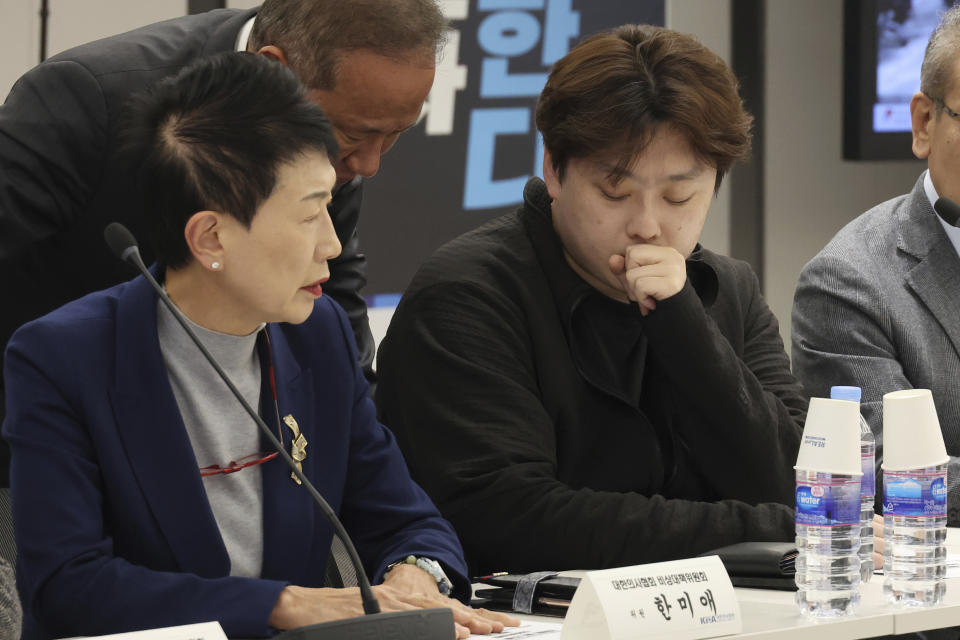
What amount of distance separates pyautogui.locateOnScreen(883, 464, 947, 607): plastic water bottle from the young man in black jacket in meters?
0.23

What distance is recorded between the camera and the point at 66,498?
143 centimetres

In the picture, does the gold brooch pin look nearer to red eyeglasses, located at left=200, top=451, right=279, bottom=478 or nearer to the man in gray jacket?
red eyeglasses, located at left=200, top=451, right=279, bottom=478

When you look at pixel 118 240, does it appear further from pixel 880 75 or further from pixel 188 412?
pixel 880 75

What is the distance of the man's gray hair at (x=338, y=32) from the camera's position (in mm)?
1914

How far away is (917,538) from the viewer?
1544mm

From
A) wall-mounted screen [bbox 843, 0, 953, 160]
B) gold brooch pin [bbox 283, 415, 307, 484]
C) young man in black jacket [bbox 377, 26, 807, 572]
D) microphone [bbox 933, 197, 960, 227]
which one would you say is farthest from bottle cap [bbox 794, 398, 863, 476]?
wall-mounted screen [bbox 843, 0, 953, 160]

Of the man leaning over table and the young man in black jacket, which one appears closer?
the young man in black jacket

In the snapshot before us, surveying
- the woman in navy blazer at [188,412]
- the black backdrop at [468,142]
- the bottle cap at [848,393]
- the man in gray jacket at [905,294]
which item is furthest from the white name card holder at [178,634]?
the black backdrop at [468,142]

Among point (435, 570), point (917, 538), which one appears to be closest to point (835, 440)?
point (917, 538)

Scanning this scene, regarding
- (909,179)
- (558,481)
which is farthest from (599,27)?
(558,481)

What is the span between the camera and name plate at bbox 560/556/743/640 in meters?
1.32

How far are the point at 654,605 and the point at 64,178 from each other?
113cm

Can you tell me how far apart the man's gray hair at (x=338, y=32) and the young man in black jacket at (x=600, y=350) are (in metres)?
0.22

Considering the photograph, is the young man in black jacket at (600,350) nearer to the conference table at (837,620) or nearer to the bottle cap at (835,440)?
the conference table at (837,620)
